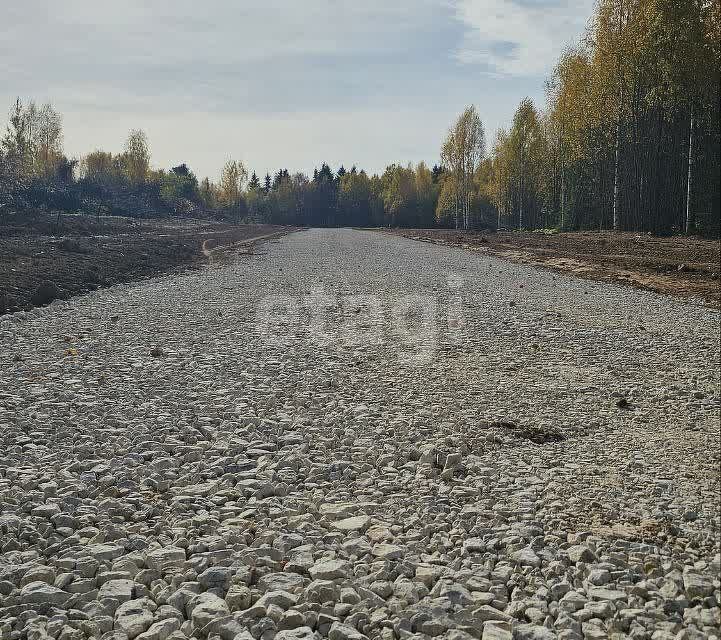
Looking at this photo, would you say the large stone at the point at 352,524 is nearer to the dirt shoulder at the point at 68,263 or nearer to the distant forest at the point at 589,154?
the dirt shoulder at the point at 68,263

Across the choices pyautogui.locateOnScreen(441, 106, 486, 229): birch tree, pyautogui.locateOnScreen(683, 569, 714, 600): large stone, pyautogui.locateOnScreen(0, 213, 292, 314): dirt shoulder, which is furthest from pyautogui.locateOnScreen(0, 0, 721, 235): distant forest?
pyautogui.locateOnScreen(683, 569, 714, 600): large stone

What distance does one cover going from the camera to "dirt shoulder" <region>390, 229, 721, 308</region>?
16.2m

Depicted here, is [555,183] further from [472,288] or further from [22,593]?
[22,593]

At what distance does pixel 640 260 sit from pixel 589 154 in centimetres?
2708

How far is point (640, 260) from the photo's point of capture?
21.5 meters

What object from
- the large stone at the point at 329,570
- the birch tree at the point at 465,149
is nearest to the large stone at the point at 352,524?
the large stone at the point at 329,570

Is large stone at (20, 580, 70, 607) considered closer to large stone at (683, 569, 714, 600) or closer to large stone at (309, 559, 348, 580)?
large stone at (309, 559, 348, 580)

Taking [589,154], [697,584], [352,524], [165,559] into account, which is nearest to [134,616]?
[165,559]

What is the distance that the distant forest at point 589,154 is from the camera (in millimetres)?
31984

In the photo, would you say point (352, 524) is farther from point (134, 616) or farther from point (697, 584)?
point (697, 584)

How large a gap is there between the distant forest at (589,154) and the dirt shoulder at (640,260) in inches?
185

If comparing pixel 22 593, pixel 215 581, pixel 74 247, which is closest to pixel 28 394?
pixel 22 593

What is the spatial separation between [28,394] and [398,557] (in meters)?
5.61

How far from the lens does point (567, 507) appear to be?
4.62 meters
